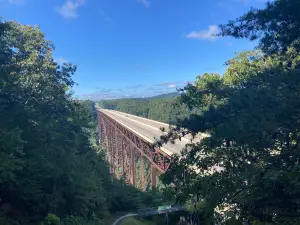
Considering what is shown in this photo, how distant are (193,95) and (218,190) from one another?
3677 mm

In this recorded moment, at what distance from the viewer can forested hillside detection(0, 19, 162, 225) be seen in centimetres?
1049

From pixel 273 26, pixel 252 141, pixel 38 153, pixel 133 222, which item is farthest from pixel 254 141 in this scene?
pixel 133 222

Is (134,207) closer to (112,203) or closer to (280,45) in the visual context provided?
(112,203)

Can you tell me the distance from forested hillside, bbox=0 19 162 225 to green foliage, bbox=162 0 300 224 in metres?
5.58

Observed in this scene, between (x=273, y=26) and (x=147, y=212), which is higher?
(x=273, y=26)

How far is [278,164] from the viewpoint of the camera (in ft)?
21.2

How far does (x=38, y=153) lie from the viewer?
39.2 feet

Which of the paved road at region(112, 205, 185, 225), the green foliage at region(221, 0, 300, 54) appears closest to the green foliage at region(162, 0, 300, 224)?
the green foliage at region(221, 0, 300, 54)

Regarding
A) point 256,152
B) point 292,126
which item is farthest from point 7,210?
point 292,126

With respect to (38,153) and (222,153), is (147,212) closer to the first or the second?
(38,153)

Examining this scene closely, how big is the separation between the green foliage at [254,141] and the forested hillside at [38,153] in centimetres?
558

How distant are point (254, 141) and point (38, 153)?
896 centimetres

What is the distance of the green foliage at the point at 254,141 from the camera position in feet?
18.8

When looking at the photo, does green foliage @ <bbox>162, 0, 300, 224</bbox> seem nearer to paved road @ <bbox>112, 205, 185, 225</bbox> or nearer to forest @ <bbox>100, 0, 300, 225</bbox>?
forest @ <bbox>100, 0, 300, 225</bbox>
